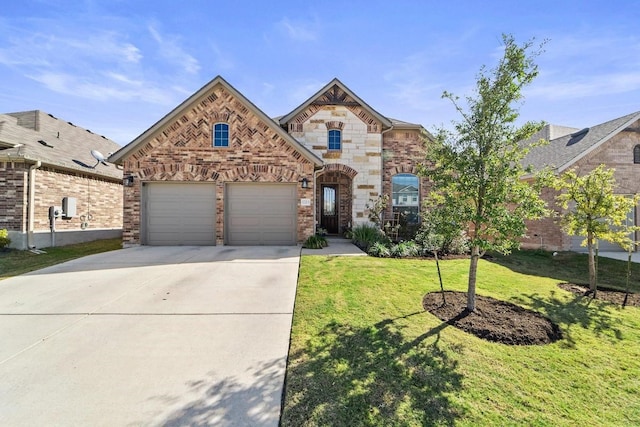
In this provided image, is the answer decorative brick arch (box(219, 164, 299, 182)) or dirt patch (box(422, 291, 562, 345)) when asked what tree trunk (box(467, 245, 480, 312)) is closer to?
dirt patch (box(422, 291, 562, 345))

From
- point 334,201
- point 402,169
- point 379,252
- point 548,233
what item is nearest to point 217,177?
point 334,201

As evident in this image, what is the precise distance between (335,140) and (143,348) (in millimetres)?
12022

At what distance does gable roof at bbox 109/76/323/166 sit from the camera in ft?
35.6

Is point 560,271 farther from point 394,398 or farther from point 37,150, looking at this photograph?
point 37,150

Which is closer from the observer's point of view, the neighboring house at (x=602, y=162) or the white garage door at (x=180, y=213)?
the white garage door at (x=180, y=213)

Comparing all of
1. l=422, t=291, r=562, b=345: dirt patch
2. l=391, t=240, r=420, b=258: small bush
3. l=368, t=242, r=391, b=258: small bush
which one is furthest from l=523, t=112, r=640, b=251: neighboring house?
l=422, t=291, r=562, b=345: dirt patch

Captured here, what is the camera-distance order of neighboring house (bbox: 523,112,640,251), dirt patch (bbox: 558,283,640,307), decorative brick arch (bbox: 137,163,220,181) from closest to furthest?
dirt patch (bbox: 558,283,640,307) < decorative brick arch (bbox: 137,163,220,181) < neighboring house (bbox: 523,112,640,251)

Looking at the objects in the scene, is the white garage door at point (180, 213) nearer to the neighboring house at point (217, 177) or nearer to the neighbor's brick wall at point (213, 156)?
the neighboring house at point (217, 177)

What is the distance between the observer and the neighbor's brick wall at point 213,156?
11070mm

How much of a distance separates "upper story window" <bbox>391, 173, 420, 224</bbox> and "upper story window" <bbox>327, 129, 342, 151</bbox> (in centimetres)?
319

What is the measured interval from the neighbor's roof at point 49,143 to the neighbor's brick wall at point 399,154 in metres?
13.8

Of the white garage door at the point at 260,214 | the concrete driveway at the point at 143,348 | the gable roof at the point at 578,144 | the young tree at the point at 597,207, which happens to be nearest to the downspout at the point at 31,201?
the concrete driveway at the point at 143,348

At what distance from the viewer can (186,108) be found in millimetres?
11094

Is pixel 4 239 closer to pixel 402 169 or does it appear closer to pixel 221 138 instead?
pixel 221 138
